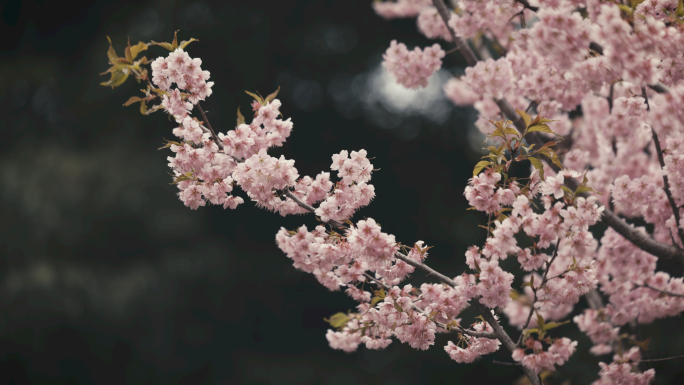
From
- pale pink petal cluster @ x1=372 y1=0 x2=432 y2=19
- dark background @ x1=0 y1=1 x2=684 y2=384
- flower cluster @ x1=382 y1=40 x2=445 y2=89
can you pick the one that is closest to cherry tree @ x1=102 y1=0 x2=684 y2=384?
flower cluster @ x1=382 y1=40 x2=445 y2=89

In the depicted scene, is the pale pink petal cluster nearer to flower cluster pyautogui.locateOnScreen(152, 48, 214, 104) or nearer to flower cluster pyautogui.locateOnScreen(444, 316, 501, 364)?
flower cluster pyautogui.locateOnScreen(152, 48, 214, 104)

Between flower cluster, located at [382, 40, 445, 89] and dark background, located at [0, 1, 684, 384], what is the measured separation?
192 cm

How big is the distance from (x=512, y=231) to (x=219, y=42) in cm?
417

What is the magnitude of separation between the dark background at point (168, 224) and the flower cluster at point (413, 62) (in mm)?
1923

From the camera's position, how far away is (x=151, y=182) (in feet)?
14.2

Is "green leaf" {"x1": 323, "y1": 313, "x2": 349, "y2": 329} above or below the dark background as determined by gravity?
below

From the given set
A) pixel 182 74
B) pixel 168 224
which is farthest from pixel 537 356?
pixel 168 224

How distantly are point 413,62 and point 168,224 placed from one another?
10.3 ft

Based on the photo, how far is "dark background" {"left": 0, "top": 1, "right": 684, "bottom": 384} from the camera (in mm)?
4035

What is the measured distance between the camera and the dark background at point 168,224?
404 cm

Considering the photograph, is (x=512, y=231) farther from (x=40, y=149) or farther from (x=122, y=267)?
(x=40, y=149)

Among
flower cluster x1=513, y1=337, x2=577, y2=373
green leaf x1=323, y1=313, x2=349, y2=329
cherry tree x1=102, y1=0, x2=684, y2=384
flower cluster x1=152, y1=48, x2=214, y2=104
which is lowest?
flower cluster x1=513, y1=337, x2=577, y2=373

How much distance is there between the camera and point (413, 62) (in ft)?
7.87

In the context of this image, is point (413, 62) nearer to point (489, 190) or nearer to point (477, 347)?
point (489, 190)
